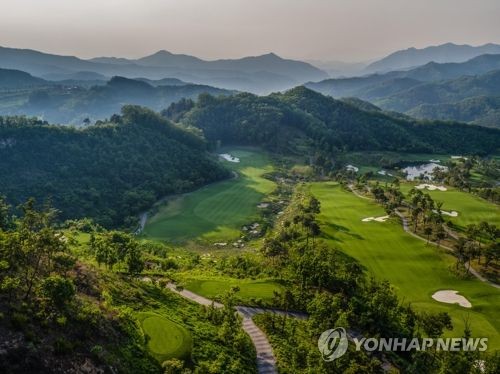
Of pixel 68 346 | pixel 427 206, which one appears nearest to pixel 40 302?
pixel 68 346

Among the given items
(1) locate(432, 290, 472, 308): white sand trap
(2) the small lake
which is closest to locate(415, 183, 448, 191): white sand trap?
(2) the small lake

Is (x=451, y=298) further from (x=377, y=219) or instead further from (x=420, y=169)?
(x=420, y=169)

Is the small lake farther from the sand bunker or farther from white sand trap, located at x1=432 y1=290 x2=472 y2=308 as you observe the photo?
white sand trap, located at x1=432 y1=290 x2=472 y2=308

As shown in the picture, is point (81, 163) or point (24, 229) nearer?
point (24, 229)

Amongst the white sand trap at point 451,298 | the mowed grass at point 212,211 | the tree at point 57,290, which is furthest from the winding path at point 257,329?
the mowed grass at point 212,211

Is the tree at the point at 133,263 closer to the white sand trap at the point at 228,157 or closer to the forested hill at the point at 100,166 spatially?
the forested hill at the point at 100,166

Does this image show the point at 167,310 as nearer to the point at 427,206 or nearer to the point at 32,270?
the point at 32,270

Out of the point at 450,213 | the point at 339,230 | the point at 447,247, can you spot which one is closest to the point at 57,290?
the point at 339,230
